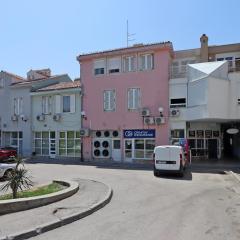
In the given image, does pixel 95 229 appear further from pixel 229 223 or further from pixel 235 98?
pixel 235 98

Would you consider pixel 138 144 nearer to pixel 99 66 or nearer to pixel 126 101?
pixel 126 101

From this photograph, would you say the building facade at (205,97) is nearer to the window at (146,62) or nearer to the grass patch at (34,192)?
the window at (146,62)

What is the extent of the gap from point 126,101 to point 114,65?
135 inches

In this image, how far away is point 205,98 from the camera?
25.5 metres

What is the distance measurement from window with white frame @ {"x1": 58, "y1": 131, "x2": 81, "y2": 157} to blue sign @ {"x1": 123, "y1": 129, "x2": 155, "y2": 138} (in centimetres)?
502

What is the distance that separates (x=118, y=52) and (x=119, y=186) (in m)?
16.5

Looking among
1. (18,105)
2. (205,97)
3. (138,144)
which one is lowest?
(138,144)

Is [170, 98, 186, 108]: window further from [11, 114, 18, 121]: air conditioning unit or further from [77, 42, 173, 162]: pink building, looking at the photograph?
[11, 114, 18, 121]: air conditioning unit

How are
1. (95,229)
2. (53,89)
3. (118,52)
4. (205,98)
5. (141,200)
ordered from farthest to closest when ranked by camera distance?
1. (53,89)
2. (118,52)
3. (205,98)
4. (141,200)
5. (95,229)

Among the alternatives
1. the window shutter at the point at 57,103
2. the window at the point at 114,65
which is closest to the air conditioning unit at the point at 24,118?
the window shutter at the point at 57,103

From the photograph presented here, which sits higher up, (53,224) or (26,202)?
(26,202)

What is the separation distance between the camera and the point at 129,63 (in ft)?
98.6

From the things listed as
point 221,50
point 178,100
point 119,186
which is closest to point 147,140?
point 178,100

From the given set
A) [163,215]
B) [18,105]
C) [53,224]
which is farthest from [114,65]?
[53,224]
